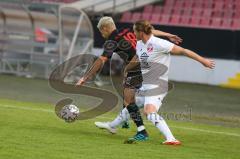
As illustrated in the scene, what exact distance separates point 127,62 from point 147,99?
1190 millimetres

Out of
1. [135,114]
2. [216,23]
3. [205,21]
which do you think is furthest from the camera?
[205,21]

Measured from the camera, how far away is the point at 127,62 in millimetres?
13172

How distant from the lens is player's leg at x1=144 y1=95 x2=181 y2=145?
11.9 meters

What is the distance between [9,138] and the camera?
1177 cm

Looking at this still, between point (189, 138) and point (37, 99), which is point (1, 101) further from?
point (189, 138)

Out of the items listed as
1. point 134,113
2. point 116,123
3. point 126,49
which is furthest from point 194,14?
point 134,113

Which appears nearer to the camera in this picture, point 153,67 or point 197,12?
point 153,67

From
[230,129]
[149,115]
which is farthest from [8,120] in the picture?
[230,129]

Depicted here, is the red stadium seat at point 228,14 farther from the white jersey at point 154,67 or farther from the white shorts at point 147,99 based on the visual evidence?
the white jersey at point 154,67

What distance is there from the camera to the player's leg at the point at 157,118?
1191 centimetres

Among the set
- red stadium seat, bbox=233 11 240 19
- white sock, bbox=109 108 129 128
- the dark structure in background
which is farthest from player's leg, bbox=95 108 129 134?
red stadium seat, bbox=233 11 240 19

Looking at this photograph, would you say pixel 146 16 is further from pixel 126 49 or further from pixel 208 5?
pixel 126 49

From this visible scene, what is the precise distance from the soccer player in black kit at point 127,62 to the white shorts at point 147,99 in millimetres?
160

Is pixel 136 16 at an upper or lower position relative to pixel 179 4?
lower
